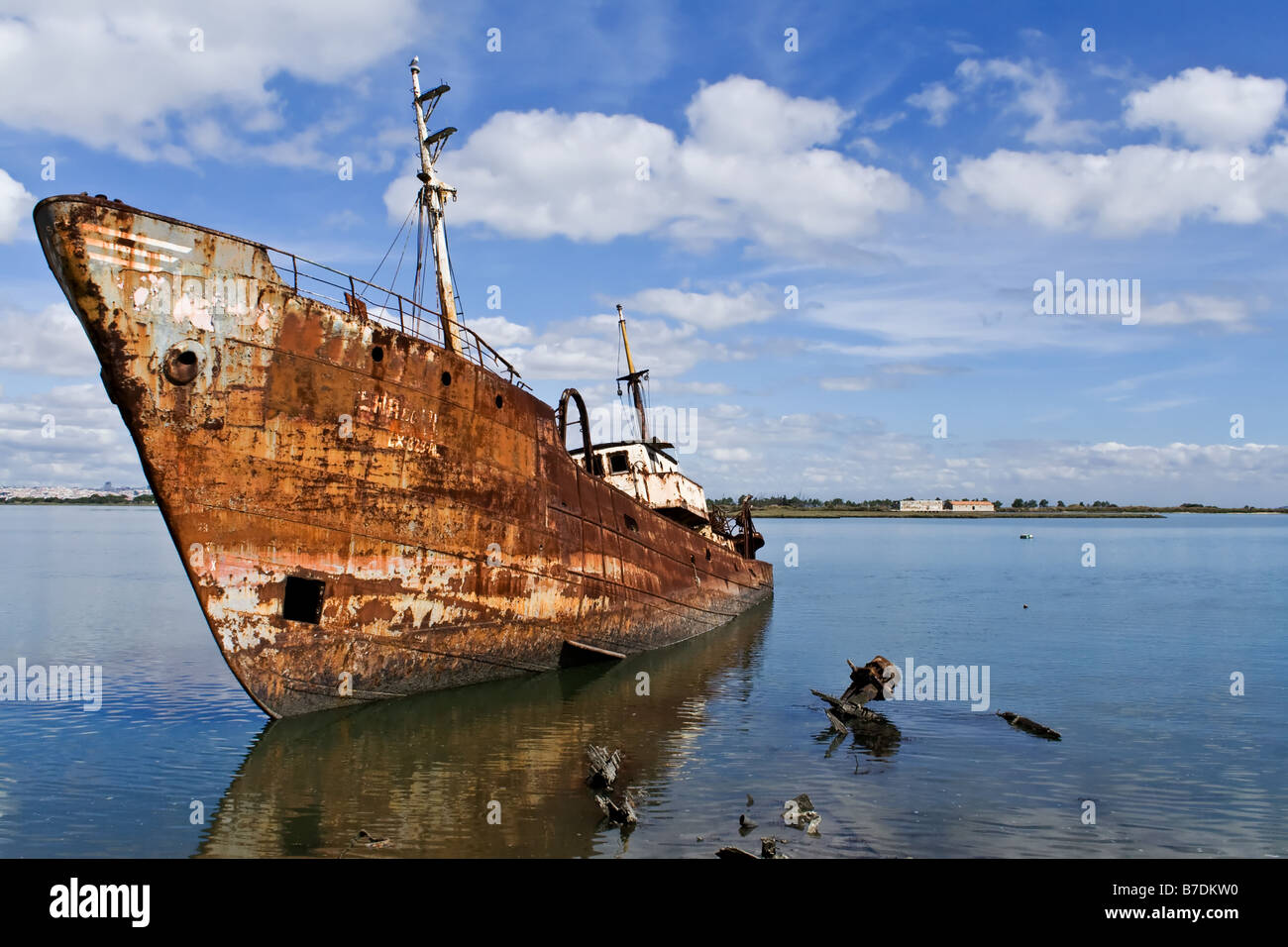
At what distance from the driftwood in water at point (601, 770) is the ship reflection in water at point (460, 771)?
16 centimetres

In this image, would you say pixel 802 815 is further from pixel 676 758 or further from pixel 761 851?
pixel 676 758

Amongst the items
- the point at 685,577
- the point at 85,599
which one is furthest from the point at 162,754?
the point at 85,599

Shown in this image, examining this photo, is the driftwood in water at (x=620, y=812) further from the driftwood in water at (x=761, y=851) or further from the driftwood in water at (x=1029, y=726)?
the driftwood in water at (x=1029, y=726)

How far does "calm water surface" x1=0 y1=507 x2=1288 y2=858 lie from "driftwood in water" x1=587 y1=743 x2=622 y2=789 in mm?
255

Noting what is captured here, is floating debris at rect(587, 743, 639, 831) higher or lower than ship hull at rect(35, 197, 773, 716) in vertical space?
lower

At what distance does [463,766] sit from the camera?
33.5ft

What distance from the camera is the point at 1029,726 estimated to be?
1263cm

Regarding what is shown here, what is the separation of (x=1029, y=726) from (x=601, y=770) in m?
6.96

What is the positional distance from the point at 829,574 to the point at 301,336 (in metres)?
37.1

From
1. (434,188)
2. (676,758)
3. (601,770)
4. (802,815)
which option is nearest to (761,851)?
(802,815)

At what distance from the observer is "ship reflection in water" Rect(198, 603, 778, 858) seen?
7.95 metres

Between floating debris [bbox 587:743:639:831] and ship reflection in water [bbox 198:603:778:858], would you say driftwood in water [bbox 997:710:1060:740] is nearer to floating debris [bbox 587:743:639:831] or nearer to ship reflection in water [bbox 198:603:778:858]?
ship reflection in water [bbox 198:603:778:858]

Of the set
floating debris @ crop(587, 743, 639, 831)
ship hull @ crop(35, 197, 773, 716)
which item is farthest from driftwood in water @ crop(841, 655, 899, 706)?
ship hull @ crop(35, 197, 773, 716)
